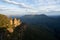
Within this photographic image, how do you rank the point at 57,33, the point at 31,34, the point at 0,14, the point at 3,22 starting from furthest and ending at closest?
the point at 0,14 < the point at 3,22 < the point at 57,33 < the point at 31,34

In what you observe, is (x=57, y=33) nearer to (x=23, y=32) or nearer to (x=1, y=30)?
(x=23, y=32)

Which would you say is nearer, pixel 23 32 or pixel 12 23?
pixel 23 32

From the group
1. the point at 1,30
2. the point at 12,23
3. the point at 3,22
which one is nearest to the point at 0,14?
the point at 3,22

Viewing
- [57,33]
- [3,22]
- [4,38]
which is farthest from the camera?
[3,22]

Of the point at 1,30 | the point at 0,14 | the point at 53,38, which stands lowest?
the point at 53,38

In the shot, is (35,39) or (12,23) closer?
(35,39)

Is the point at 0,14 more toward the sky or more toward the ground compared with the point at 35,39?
more toward the sky

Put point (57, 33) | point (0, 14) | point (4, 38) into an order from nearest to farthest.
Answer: point (4, 38)
point (57, 33)
point (0, 14)

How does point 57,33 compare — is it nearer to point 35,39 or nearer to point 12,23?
point 35,39

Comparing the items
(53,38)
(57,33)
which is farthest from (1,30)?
(57,33)
